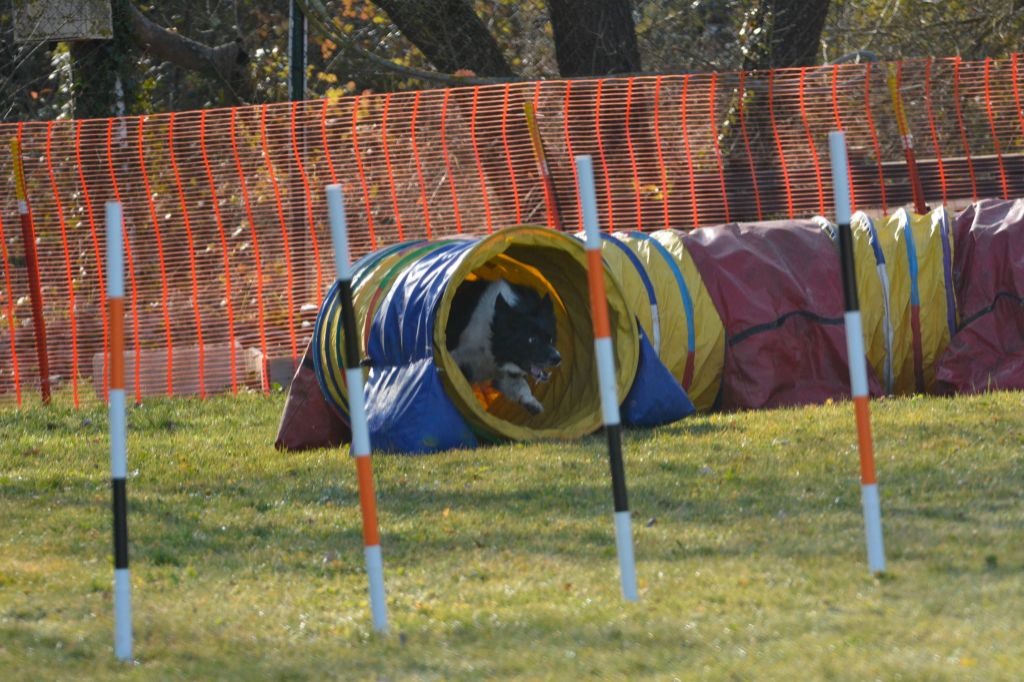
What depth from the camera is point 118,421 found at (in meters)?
4.60

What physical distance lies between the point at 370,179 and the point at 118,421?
8.34m

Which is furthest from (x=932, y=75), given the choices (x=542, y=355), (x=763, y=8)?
(x=542, y=355)

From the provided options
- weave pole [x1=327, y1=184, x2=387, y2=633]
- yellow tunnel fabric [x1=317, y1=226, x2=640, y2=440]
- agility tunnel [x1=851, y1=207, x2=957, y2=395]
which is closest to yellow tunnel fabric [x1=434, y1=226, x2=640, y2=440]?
yellow tunnel fabric [x1=317, y1=226, x2=640, y2=440]

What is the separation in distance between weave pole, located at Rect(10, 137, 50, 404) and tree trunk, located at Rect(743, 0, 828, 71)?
24.1 feet

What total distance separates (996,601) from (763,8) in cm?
1140

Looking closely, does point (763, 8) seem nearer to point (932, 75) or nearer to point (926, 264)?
point (932, 75)

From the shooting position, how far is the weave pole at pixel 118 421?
456cm

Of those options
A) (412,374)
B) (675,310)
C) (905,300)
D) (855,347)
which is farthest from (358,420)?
(905,300)

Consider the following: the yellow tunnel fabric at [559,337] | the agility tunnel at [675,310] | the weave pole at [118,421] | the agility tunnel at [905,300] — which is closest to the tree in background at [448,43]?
the yellow tunnel fabric at [559,337]

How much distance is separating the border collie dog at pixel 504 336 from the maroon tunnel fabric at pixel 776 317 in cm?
120

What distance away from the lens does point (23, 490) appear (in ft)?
26.8

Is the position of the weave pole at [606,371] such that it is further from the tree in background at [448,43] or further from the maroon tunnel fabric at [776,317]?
the tree in background at [448,43]

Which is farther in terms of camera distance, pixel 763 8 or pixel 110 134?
pixel 763 8

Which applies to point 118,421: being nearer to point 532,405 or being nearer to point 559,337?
point 532,405
